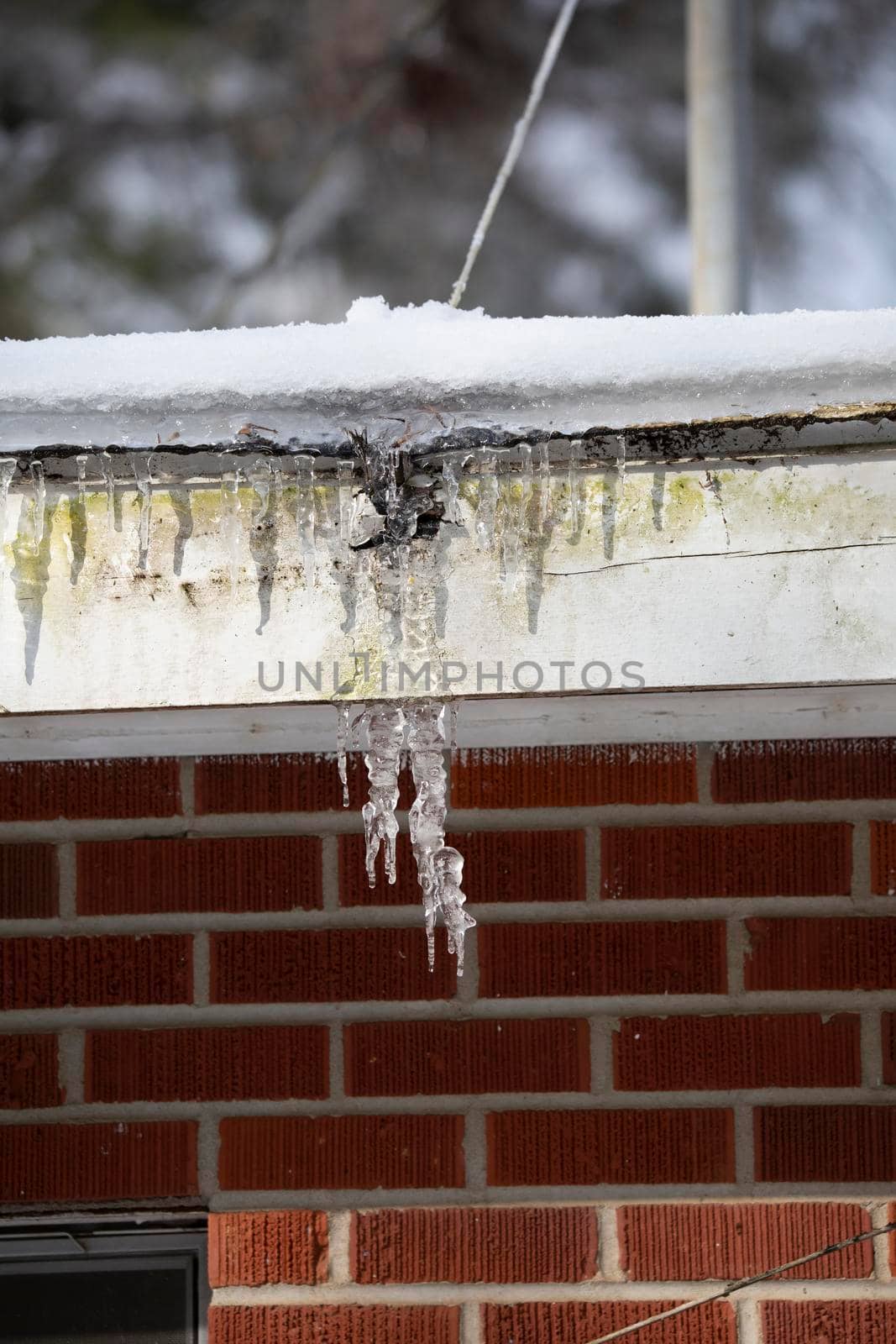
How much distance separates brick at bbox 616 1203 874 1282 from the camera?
134 cm

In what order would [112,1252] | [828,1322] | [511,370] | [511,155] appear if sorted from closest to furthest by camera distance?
[511,370], [828,1322], [112,1252], [511,155]

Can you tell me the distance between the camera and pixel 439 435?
84 cm

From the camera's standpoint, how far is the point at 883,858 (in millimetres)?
1381

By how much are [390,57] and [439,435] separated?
6.03 meters

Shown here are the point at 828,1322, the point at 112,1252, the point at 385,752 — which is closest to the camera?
the point at 385,752

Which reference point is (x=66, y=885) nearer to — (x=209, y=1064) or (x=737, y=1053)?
(x=209, y=1064)

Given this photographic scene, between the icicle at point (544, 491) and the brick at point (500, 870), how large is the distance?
2.19 feet

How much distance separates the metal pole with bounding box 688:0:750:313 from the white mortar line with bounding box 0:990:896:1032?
3.59ft

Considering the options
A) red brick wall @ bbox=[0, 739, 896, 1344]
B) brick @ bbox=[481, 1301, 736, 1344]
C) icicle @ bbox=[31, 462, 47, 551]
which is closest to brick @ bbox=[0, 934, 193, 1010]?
red brick wall @ bbox=[0, 739, 896, 1344]

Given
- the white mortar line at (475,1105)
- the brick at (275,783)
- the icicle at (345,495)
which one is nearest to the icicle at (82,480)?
the icicle at (345,495)

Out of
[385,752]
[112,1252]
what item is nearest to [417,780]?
[385,752]

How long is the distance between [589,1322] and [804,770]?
32.5 inches

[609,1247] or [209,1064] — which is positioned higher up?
[209,1064]

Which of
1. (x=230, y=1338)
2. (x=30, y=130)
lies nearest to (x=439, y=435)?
(x=230, y=1338)
